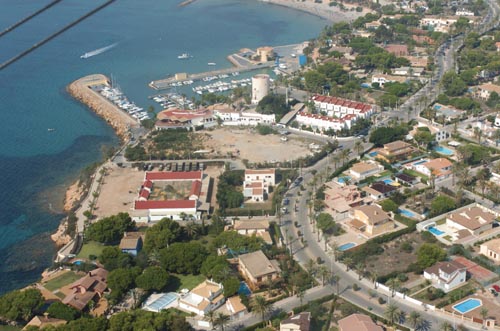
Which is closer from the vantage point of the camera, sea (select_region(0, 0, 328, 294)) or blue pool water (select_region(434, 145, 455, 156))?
sea (select_region(0, 0, 328, 294))

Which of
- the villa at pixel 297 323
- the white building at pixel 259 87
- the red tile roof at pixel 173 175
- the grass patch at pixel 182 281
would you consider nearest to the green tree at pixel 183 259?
the grass patch at pixel 182 281

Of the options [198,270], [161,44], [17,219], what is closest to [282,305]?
[198,270]

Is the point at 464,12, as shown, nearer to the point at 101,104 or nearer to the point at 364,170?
the point at 101,104

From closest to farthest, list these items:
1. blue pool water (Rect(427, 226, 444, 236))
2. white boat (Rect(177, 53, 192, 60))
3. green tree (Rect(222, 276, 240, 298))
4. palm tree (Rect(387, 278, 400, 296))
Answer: green tree (Rect(222, 276, 240, 298)), palm tree (Rect(387, 278, 400, 296)), blue pool water (Rect(427, 226, 444, 236)), white boat (Rect(177, 53, 192, 60))

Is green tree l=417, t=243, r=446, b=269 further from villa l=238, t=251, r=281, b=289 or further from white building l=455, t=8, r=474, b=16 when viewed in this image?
white building l=455, t=8, r=474, b=16

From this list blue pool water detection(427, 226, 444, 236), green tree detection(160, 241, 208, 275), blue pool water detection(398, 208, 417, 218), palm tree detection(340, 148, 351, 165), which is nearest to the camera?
green tree detection(160, 241, 208, 275)

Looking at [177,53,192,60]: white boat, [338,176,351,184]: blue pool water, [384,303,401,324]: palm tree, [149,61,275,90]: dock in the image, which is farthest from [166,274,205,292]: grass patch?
[177,53,192,60]: white boat

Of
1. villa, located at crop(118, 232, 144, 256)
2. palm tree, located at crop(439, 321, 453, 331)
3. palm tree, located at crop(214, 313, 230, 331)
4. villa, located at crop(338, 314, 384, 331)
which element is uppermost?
palm tree, located at crop(439, 321, 453, 331)
